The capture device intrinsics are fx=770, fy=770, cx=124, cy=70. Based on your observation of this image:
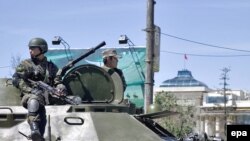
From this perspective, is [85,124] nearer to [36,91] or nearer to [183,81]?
[36,91]

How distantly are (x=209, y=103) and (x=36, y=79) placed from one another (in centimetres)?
9240

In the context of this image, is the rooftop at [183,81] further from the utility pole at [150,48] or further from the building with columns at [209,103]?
the utility pole at [150,48]

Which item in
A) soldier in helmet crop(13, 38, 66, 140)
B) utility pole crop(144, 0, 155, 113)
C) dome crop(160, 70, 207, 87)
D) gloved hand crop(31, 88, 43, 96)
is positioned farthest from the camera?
dome crop(160, 70, 207, 87)

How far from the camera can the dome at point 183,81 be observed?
123000mm

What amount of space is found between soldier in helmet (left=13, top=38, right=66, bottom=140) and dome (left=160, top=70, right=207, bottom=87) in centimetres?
10932


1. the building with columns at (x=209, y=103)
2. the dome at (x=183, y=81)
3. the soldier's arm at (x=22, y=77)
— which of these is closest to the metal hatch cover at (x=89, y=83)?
the soldier's arm at (x=22, y=77)

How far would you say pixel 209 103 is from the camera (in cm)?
10231

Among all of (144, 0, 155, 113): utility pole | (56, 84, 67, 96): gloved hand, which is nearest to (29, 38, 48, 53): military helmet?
(56, 84, 67, 96): gloved hand

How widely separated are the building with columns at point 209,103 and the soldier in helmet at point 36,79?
2244 inches

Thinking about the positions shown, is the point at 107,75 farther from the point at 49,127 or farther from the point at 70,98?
the point at 49,127

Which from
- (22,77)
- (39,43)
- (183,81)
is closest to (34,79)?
(22,77)

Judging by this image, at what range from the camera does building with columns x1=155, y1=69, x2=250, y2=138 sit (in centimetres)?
8238

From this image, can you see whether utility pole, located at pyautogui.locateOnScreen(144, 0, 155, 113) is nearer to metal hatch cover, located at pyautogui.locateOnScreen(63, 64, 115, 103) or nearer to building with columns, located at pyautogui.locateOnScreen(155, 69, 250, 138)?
metal hatch cover, located at pyautogui.locateOnScreen(63, 64, 115, 103)

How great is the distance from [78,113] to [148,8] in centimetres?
968
